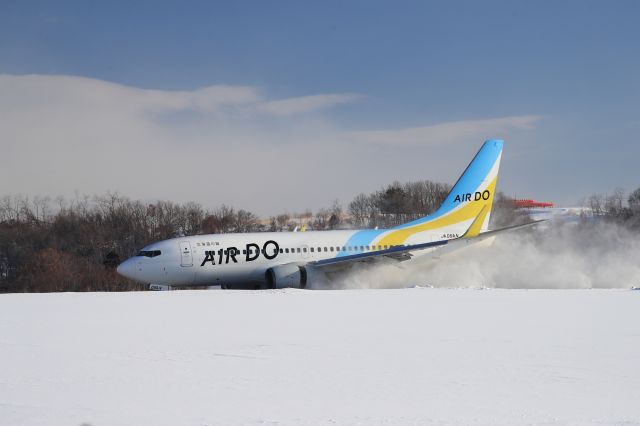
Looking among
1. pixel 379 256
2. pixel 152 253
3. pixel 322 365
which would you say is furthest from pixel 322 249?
pixel 322 365

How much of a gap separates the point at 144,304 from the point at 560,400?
1340 cm

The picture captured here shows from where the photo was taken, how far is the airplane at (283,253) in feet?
101

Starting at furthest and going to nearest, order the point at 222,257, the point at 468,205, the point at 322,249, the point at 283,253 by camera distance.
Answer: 1. the point at 468,205
2. the point at 322,249
3. the point at 283,253
4. the point at 222,257

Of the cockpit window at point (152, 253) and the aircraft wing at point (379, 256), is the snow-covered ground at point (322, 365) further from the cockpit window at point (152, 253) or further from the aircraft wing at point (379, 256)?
the aircraft wing at point (379, 256)

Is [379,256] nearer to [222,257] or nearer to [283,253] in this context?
[283,253]

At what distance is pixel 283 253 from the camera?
32188 mm

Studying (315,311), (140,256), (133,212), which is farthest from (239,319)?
(133,212)

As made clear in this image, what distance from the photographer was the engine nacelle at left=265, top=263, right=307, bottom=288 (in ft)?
101

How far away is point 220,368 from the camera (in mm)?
10281

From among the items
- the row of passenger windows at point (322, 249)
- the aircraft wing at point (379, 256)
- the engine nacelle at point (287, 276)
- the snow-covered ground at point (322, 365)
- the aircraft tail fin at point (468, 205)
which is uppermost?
the aircraft tail fin at point (468, 205)

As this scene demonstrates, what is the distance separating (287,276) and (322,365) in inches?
813

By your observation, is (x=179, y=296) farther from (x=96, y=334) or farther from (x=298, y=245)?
(x=298, y=245)

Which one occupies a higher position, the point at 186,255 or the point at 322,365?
the point at 186,255

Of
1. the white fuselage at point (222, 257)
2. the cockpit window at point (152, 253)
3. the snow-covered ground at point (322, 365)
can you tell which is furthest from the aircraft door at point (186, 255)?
the snow-covered ground at point (322, 365)
